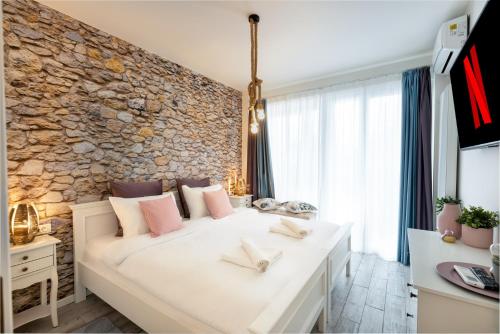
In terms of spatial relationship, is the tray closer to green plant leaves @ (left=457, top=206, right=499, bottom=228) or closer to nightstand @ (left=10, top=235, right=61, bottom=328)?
green plant leaves @ (left=457, top=206, right=499, bottom=228)

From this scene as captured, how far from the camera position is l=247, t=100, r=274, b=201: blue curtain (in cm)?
420

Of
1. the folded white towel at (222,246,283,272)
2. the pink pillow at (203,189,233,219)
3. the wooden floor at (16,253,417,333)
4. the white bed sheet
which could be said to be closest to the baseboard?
the wooden floor at (16,253,417,333)

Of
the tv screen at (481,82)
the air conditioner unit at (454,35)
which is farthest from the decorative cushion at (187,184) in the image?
the air conditioner unit at (454,35)

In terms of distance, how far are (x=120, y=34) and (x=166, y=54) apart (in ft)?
1.84

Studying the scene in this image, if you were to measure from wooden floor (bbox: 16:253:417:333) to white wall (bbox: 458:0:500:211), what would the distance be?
3.63 feet

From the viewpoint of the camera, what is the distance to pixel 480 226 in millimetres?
1534

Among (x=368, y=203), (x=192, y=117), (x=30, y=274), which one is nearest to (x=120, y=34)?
(x=192, y=117)

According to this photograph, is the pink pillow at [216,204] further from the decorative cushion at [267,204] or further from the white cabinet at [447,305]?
the white cabinet at [447,305]

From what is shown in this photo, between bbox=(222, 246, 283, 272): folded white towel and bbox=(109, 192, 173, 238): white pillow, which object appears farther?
bbox=(109, 192, 173, 238): white pillow

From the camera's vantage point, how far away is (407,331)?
71.4 inches

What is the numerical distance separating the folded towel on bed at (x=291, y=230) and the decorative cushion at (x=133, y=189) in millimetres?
1414

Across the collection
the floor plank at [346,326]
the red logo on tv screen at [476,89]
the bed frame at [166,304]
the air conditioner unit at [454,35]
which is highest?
the air conditioner unit at [454,35]

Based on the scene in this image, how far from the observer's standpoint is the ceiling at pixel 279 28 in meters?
2.07

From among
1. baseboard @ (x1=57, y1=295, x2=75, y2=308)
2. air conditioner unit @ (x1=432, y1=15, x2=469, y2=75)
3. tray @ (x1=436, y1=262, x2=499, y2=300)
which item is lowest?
baseboard @ (x1=57, y1=295, x2=75, y2=308)
